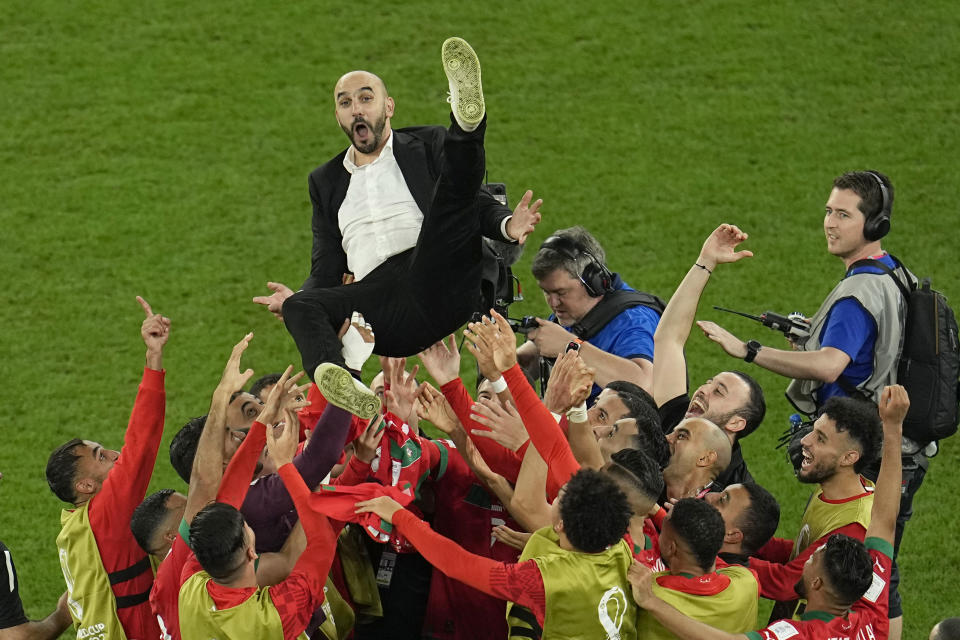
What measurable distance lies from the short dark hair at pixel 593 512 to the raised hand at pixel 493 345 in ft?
1.56

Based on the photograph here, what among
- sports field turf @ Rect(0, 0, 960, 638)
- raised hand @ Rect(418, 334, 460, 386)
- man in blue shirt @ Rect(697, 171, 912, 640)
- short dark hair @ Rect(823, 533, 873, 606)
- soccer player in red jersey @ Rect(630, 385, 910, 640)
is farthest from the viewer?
sports field turf @ Rect(0, 0, 960, 638)

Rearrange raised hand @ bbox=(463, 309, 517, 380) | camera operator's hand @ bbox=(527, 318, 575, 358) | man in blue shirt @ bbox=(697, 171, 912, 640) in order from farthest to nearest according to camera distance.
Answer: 1. camera operator's hand @ bbox=(527, 318, 575, 358)
2. man in blue shirt @ bbox=(697, 171, 912, 640)
3. raised hand @ bbox=(463, 309, 517, 380)

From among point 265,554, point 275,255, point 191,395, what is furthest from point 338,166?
point 275,255

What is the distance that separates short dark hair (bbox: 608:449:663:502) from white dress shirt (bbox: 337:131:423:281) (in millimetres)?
1258

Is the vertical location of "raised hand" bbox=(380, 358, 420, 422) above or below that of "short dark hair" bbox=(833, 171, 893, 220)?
below

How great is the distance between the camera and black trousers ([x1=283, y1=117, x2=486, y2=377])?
15.2ft

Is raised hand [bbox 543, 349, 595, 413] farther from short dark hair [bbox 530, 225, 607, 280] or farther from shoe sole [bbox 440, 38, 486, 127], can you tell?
short dark hair [bbox 530, 225, 607, 280]

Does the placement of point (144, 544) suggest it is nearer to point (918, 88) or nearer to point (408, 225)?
point (408, 225)

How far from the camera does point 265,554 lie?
14.8 ft

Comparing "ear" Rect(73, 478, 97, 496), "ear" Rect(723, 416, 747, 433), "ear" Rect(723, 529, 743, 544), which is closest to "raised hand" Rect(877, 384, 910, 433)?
"ear" Rect(723, 529, 743, 544)

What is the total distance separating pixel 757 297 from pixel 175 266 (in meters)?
3.89

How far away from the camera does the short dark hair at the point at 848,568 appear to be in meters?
4.09

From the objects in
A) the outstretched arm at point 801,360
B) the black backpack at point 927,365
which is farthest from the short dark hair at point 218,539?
the black backpack at point 927,365

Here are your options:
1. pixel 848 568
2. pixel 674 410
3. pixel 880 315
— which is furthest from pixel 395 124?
pixel 848 568
